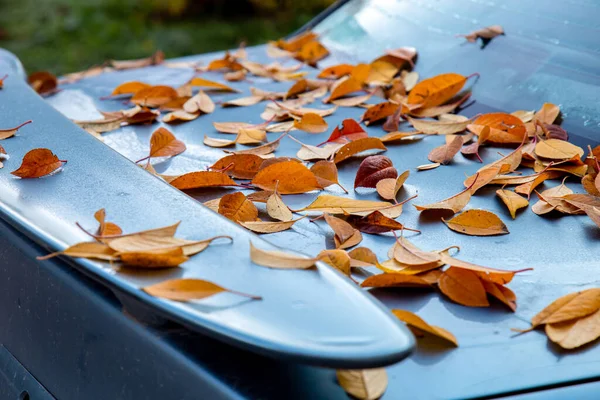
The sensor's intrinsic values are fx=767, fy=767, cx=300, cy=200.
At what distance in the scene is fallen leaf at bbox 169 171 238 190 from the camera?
1350 mm

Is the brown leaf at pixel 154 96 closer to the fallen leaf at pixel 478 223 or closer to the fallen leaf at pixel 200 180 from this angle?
the fallen leaf at pixel 200 180

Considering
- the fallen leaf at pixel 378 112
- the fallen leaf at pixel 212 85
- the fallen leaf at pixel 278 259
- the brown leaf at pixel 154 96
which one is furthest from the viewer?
the fallen leaf at pixel 212 85

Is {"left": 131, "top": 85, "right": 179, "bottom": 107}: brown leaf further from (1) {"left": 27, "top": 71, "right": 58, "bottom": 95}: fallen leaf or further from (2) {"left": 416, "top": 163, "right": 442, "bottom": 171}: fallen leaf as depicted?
(2) {"left": 416, "top": 163, "right": 442, "bottom": 171}: fallen leaf

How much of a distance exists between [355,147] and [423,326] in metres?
0.66

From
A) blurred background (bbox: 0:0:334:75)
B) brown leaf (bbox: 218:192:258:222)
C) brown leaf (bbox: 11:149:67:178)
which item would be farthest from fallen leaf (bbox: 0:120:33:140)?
blurred background (bbox: 0:0:334:75)

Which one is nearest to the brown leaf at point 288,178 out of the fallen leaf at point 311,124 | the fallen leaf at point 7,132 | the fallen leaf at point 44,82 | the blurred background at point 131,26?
the fallen leaf at point 311,124

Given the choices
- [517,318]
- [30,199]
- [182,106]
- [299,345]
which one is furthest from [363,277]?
[182,106]

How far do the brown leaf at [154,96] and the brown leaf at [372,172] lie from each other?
695 millimetres

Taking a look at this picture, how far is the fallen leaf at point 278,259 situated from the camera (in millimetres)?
932

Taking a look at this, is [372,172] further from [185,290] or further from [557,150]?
[185,290]

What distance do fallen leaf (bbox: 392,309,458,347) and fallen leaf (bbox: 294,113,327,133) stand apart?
0.81 meters

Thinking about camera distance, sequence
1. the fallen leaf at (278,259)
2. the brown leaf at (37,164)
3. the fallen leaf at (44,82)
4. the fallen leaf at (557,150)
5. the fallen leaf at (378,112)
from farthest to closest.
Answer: the fallen leaf at (44,82) → the fallen leaf at (378,112) → the fallen leaf at (557,150) → the brown leaf at (37,164) → the fallen leaf at (278,259)

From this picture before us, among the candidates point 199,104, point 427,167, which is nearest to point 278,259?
point 427,167

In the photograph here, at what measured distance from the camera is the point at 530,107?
172 cm
